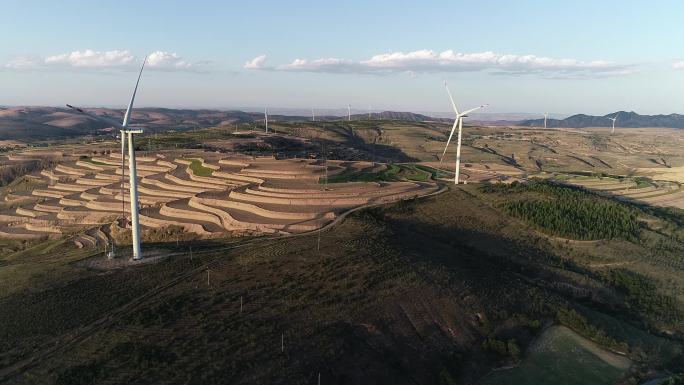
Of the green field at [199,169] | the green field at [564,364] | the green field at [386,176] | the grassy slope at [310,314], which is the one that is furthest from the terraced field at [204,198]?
the green field at [564,364]

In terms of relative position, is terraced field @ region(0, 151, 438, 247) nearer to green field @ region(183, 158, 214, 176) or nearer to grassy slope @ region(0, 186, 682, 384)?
green field @ region(183, 158, 214, 176)

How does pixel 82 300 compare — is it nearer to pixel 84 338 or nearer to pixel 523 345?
pixel 84 338

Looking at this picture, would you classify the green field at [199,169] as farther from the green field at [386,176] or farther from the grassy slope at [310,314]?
the grassy slope at [310,314]

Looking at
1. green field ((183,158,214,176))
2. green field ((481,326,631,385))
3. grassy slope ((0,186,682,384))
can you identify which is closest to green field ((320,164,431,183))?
green field ((183,158,214,176))

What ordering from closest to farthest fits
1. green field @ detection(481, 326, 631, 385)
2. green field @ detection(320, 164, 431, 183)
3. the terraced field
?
green field @ detection(481, 326, 631, 385) < the terraced field < green field @ detection(320, 164, 431, 183)

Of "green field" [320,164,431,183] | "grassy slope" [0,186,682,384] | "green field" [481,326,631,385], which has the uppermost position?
"green field" [320,164,431,183]

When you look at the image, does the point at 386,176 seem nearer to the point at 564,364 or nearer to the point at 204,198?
the point at 204,198
